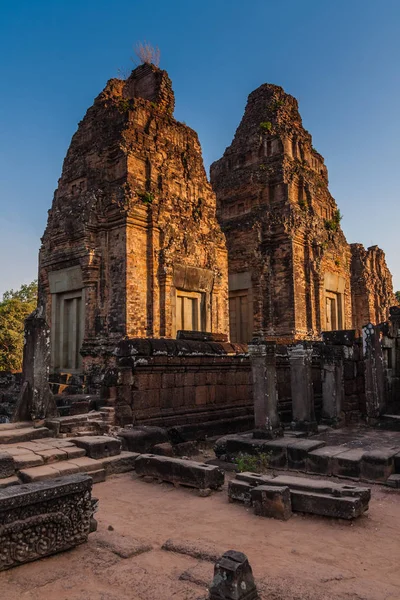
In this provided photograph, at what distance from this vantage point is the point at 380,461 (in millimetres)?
6254

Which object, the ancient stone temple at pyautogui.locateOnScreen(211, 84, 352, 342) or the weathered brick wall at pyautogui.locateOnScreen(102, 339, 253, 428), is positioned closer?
the weathered brick wall at pyautogui.locateOnScreen(102, 339, 253, 428)

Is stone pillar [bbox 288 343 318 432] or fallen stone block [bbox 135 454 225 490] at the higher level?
stone pillar [bbox 288 343 318 432]

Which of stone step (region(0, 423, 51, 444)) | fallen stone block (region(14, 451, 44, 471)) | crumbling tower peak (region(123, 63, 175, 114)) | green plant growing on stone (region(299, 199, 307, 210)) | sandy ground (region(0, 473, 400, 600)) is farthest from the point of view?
green plant growing on stone (region(299, 199, 307, 210))

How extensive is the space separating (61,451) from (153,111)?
498 inches

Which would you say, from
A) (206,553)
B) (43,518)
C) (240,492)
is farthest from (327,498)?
(43,518)

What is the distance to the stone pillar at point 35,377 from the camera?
7.75 m

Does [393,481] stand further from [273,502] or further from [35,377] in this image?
[35,377]

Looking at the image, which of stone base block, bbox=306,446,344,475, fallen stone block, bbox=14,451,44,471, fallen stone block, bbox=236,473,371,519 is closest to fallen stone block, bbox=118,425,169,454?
fallen stone block, bbox=14,451,44,471

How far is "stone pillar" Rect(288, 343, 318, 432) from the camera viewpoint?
29.4 feet

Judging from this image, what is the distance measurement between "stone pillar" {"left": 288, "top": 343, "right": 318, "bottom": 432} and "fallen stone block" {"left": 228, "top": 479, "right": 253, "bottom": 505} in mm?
3768

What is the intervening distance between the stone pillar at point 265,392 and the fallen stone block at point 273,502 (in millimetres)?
2932

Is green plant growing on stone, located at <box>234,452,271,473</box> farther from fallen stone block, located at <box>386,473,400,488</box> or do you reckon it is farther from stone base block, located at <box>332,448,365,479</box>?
fallen stone block, located at <box>386,473,400,488</box>

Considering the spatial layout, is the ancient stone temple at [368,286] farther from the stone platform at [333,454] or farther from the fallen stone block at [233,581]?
the fallen stone block at [233,581]

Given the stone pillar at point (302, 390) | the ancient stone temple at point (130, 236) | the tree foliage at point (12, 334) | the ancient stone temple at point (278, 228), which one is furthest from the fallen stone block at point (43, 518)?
the tree foliage at point (12, 334)
